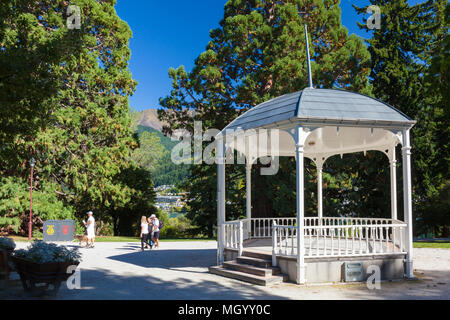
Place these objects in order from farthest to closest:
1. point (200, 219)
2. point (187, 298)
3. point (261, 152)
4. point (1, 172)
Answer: point (200, 219), point (1, 172), point (261, 152), point (187, 298)

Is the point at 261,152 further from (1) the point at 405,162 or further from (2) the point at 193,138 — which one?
(2) the point at 193,138

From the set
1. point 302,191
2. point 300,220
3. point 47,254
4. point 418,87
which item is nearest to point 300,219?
point 300,220

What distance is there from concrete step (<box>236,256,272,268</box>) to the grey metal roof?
3425 millimetres

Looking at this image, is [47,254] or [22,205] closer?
[47,254]

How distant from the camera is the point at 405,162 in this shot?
447 inches

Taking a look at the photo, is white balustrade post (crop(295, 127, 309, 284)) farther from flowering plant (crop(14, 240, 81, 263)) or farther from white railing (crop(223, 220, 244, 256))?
flowering plant (crop(14, 240, 81, 263))

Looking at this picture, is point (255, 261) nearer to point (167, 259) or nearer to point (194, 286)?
point (194, 286)

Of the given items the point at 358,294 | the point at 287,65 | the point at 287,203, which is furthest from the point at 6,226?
the point at 358,294

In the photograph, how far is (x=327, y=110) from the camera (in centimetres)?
1062

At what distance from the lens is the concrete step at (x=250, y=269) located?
10.6 meters

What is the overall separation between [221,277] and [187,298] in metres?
2.98

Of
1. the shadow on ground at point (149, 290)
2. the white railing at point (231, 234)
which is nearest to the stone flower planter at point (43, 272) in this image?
the shadow on ground at point (149, 290)

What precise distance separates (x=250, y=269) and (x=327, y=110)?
14.2 feet

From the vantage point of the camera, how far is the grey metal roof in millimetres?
10453
